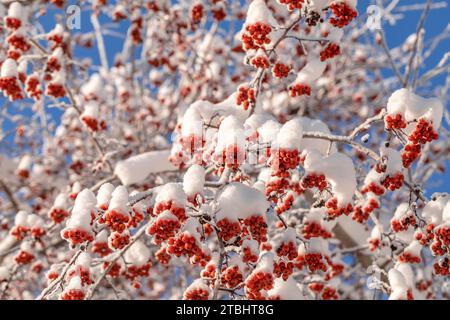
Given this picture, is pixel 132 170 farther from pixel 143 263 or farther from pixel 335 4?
pixel 335 4

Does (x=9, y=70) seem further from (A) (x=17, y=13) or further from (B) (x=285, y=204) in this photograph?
(B) (x=285, y=204)

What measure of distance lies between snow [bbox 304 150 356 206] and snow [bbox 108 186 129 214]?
1.05m

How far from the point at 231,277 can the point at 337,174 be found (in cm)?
85

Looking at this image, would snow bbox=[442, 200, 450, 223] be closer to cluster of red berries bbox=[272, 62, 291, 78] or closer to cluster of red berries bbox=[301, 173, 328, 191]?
cluster of red berries bbox=[301, 173, 328, 191]

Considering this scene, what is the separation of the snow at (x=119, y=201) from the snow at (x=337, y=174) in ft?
3.45

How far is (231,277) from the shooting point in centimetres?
309

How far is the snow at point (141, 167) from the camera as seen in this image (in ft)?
16.6

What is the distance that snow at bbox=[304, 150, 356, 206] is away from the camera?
313 centimetres

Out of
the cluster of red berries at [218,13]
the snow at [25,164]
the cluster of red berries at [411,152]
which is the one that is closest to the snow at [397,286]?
the cluster of red berries at [411,152]

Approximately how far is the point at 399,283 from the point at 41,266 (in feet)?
12.3

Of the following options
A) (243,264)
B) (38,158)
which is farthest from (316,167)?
(38,158)

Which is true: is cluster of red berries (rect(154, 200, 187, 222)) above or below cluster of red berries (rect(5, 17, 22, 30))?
below

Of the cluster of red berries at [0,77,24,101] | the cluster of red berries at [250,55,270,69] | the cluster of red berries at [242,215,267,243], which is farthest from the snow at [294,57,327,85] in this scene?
the cluster of red berries at [0,77,24,101]

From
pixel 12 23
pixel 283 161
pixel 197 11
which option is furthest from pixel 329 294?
pixel 12 23
